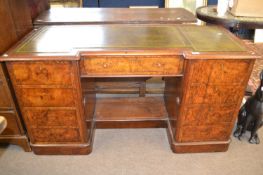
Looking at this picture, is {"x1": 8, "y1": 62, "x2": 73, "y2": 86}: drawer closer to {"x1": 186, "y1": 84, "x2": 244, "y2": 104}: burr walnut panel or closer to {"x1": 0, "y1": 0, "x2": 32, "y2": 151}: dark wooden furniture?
{"x1": 0, "y1": 0, "x2": 32, "y2": 151}: dark wooden furniture

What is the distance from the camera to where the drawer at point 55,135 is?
5.40ft

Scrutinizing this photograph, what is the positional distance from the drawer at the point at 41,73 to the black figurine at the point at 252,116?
138 centimetres

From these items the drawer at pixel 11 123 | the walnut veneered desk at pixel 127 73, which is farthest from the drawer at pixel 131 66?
the drawer at pixel 11 123

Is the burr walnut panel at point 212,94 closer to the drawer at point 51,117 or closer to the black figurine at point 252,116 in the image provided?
the black figurine at point 252,116

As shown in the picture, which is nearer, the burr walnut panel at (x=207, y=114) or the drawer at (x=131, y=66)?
the drawer at (x=131, y=66)

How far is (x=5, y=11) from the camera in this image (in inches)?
56.0

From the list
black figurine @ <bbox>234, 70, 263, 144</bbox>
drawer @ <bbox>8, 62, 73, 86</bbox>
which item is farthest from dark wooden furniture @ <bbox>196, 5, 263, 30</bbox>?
drawer @ <bbox>8, 62, 73, 86</bbox>

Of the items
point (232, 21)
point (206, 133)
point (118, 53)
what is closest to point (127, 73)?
point (118, 53)

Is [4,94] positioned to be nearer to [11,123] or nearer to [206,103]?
[11,123]

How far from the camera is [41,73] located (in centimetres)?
140

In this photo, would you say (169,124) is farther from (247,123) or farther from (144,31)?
(144,31)

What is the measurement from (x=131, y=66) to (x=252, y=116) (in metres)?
1.08

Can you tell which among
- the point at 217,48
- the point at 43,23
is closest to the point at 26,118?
the point at 43,23

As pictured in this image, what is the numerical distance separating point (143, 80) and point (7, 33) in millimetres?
1303
